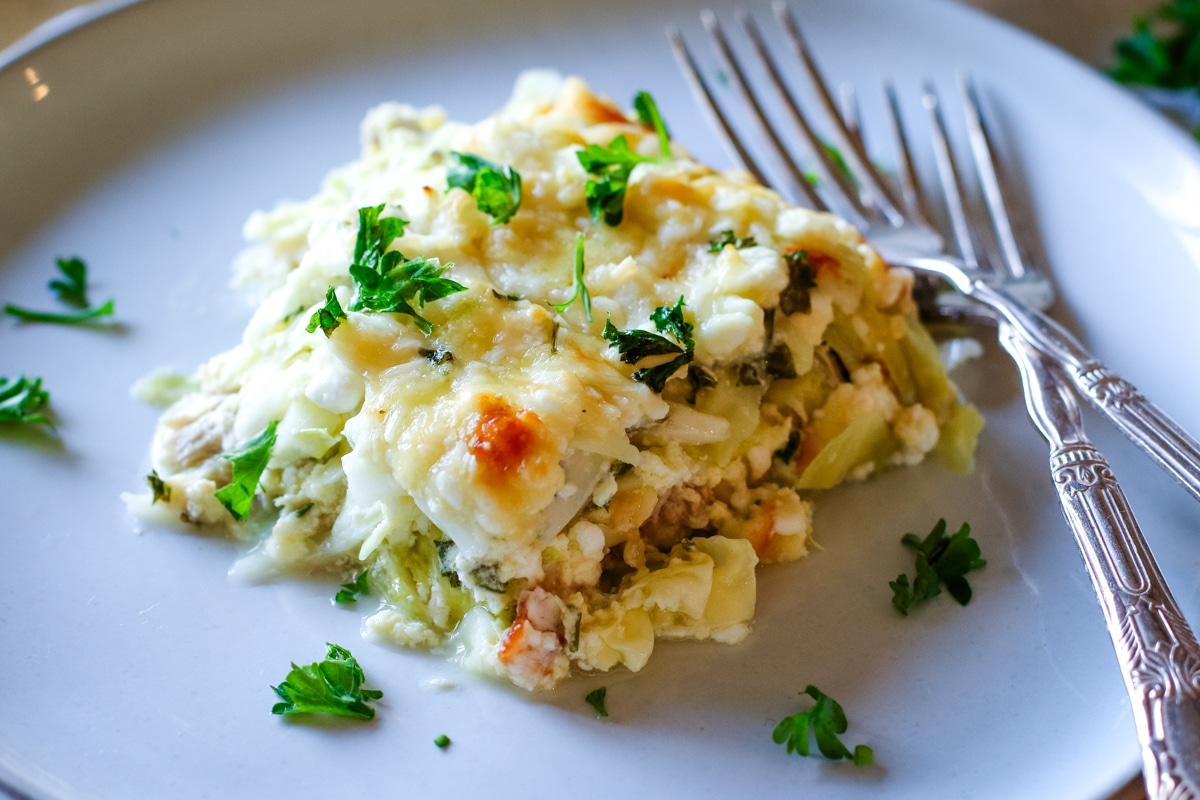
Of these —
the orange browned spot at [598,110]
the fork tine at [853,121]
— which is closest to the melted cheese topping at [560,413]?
the orange browned spot at [598,110]

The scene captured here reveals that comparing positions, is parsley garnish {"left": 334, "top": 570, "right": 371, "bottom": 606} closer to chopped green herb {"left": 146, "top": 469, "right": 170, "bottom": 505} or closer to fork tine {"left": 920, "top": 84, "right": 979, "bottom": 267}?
chopped green herb {"left": 146, "top": 469, "right": 170, "bottom": 505}

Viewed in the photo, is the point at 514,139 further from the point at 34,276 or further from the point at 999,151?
the point at 999,151

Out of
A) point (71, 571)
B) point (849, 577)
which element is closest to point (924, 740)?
point (849, 577)

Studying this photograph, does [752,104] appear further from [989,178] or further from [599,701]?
[599,701]

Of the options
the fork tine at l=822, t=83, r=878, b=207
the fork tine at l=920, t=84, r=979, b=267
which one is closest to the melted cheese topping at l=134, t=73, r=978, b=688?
the fork tine at l=920, t=84, r=979, b=267

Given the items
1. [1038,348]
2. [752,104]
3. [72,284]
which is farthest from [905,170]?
[72,284]
